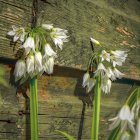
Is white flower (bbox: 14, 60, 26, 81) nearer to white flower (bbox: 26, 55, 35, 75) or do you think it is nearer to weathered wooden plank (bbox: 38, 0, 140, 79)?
white flower (bbox: 26, 55, 35, 75)

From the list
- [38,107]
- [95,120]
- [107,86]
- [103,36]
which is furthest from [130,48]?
[38,107]

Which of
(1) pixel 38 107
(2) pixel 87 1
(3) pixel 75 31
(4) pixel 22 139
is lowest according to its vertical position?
(4) pixel 22 139

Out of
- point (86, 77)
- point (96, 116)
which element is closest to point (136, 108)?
point (96, 116)

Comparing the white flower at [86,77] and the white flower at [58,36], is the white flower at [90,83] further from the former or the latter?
the white flower at [58,36]

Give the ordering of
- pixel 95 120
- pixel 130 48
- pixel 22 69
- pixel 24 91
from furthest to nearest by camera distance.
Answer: pixel 130 48 < pixel 95 120 < pixel 24 91 < pixel 22 69

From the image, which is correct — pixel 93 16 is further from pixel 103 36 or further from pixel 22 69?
pixel 22 69

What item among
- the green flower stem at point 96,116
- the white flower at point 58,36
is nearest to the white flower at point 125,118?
the green flower stem at point 96,116

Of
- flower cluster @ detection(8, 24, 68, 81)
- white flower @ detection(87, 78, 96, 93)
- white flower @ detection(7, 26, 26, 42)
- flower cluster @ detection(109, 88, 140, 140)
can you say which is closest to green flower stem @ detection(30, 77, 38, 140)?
flower cluster @ detection(8, 24, 68, 81)
